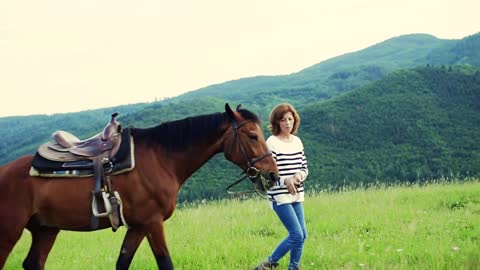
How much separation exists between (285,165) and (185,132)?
48.4 inches

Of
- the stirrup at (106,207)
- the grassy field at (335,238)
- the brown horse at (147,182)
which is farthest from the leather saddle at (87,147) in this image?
the grassy field at (335,238)

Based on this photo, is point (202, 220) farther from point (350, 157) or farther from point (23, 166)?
point (350, 157)

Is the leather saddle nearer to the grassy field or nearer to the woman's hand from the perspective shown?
the woman's hand

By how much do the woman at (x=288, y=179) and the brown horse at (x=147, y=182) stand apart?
1.66ft

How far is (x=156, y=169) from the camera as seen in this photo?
199 inches

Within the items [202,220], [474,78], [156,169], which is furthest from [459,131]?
[156,169]

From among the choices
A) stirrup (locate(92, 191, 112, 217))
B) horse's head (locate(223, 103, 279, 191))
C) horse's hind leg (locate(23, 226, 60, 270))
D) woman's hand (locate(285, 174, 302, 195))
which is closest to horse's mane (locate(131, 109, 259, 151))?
horse's head (locate(223, 103, 279, 191))

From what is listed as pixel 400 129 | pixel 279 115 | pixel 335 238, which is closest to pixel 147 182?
pixel 279 115

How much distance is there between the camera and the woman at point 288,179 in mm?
5570

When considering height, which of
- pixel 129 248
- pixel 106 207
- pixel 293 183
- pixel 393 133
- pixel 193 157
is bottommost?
pixel 393 133

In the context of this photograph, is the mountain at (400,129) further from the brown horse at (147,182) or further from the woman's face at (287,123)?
the brown horse at (147,182)

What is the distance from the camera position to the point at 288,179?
5480mm

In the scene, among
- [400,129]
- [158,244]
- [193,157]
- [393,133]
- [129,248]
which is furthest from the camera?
[393,133]

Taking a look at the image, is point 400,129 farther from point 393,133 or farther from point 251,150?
point 251,150
